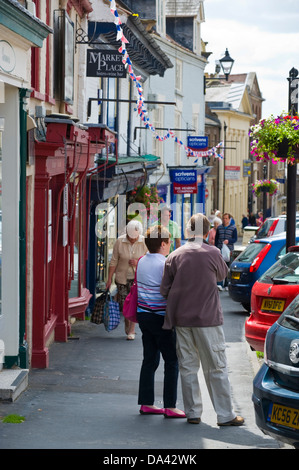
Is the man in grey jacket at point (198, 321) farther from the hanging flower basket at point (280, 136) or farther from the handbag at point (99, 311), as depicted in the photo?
the hanging flower basket at point (280, 136)

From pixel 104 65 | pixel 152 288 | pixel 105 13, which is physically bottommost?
pixel 152 288

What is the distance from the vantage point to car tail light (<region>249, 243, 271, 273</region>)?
15516 mm

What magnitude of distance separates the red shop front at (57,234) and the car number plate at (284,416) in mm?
4761

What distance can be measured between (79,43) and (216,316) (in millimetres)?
8324

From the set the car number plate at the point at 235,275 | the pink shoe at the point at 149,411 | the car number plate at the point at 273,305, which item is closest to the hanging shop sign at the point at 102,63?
the car number plate at the point at 235,275

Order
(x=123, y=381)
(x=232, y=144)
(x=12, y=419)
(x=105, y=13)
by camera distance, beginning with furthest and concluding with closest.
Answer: (x=232, y=144)
(x=105, y=13)
(x=123, y=381)
(x=12, y=419)

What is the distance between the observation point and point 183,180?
114 ft

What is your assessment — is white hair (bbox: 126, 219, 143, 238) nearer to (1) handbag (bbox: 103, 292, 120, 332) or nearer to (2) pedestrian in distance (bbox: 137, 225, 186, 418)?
(1) handbag (bbox: 103, 292, 120, 332)

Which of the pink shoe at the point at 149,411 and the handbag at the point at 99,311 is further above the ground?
the handbag at the point at 99,311

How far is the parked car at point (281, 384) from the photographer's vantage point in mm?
6164

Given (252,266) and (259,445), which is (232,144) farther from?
(259,445)

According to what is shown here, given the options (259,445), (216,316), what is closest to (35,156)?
(216,316)

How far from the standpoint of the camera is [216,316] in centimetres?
789
